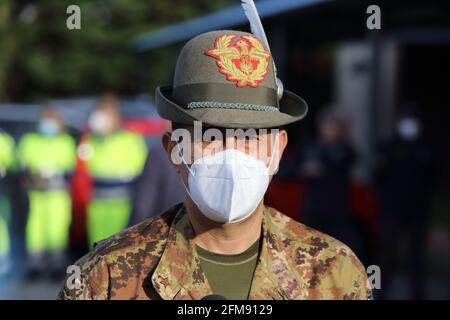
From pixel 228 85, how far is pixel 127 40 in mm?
35019

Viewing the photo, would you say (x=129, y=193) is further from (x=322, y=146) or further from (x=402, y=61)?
(x=402, y=61)

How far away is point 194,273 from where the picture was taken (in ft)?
8.26

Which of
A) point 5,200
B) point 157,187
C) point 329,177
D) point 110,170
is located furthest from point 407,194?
point 5,200

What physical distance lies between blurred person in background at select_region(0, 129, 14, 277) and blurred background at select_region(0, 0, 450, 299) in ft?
0.07

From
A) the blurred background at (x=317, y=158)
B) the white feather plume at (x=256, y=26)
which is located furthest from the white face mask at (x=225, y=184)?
the blurred background at (x=317, y=158)

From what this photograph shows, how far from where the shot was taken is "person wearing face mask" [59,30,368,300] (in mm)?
2496

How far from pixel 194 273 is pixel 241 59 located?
0.57 m

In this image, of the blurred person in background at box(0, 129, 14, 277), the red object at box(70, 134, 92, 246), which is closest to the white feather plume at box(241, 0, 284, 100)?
the blurred person in background at box(0, 129, 14, 277)

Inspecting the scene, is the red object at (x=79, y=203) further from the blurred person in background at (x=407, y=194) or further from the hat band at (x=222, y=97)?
the hat band at (x=222, y=97)

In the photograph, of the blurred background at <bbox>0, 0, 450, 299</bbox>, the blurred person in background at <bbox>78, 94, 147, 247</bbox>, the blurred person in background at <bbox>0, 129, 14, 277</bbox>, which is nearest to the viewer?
the blurred background at <bbox>0, 0, 450, 299</bbox>

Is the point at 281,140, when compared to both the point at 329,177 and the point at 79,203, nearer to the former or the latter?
the point at 329,177

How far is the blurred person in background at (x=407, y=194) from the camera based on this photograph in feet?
28.9

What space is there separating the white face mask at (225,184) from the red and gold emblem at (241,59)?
0.67ft

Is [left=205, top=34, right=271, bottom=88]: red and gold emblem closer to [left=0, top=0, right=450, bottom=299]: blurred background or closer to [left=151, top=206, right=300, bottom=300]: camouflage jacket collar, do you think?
[left=151, top=206, right=300, bottom=300]: camouflage jacket collar
